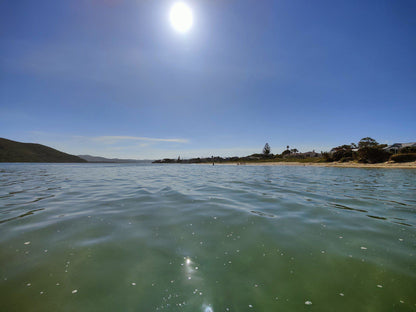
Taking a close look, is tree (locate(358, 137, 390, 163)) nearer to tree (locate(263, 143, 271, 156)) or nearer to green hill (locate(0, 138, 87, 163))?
tree (locate(263, 143, 271, 156))

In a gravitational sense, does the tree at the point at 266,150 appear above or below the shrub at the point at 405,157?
above

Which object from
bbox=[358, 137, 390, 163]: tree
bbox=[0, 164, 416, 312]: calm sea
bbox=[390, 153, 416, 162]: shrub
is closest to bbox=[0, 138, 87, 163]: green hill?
bbox=[0, 164, 416, 312]: calm sea

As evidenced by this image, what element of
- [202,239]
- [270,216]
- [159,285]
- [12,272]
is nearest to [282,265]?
[202,239]

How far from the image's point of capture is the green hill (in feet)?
476

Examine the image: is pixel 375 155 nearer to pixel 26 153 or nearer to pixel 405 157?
pixel 405 157

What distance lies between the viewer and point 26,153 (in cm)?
15800

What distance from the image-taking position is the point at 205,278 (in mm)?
3307

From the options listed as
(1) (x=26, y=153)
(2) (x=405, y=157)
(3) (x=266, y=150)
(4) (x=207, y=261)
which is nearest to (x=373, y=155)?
(2) (x=405, y=157)

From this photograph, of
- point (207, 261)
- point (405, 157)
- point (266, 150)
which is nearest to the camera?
point (207, 261)

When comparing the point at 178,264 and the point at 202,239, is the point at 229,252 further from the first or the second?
the point at 178,264

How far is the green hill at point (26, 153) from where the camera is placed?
145125 mm

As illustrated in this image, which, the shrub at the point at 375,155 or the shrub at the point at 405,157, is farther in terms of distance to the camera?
the shrub at the point at 375,155

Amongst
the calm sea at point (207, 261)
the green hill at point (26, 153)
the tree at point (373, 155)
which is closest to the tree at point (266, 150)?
the tree at point (373, 155)

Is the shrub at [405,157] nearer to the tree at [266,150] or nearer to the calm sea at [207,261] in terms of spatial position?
the calm sea at [207,261]
